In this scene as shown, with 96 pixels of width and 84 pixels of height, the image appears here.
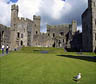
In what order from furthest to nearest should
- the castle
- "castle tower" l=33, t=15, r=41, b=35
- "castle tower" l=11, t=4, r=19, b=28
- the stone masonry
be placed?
"castle tower" l=33, t=15, r=41, b=35 < "castle tower" l=11, t=4, r=19, b=28 < the stone masonry < the castle

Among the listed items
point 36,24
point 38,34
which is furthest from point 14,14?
point 38,34

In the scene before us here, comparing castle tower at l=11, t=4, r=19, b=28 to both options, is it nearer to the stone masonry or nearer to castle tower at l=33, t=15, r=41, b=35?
the stone masonry

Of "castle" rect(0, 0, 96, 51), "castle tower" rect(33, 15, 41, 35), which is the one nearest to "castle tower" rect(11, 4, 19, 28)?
"castle" rect(0, 0, 96, 51)

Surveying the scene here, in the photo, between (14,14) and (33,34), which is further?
(33,34)

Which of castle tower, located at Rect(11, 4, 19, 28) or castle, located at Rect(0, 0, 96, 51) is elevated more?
castle tower, located at Rect(11, 4, 19, 28)

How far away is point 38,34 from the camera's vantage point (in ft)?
226

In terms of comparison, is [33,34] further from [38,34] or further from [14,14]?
[14,14]

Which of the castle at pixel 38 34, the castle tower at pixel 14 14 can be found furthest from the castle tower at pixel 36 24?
the castle tower at pixel 14 14

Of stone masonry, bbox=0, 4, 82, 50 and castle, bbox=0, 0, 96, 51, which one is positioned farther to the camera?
stone masonry, bbox=0, 4, 82, 50

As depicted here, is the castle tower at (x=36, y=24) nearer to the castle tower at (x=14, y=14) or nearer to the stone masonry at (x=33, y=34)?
the stone masonry at (x=33, y=34)

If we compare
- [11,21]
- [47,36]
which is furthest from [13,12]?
[47,36]

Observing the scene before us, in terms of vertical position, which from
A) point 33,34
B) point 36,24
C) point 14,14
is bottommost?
point 33,34

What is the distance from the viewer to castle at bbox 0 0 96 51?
55.4 metres

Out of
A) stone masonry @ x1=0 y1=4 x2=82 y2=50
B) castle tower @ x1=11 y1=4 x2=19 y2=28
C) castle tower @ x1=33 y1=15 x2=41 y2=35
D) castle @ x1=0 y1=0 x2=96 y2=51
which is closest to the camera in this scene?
castle @ x1=0 y1=0 x2=96 y2=51
